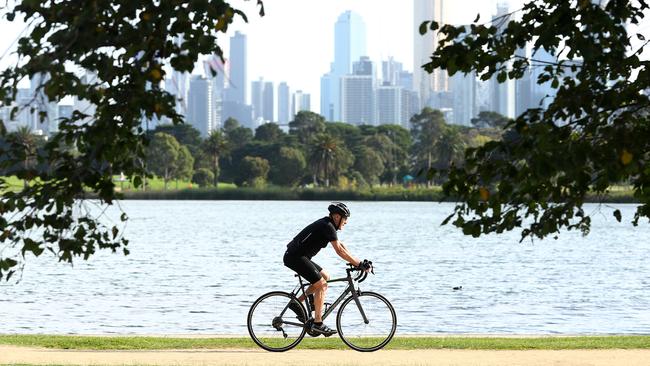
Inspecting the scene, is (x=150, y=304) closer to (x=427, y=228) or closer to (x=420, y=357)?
(x=420, y=357)

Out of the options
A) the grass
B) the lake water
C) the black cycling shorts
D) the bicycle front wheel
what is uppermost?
the black cycling shorts

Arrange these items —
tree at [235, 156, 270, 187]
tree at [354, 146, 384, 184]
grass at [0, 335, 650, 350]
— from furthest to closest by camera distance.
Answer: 1. tree at [354, 146, 384, 184]
2. tree at [235, 156, 270, 187]
3. grass at [0, 335, 650, 350]

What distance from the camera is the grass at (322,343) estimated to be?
1545cm

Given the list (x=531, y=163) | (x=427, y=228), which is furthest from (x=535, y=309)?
(x=427, y=228)

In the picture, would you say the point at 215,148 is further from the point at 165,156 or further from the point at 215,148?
the point at 165,156

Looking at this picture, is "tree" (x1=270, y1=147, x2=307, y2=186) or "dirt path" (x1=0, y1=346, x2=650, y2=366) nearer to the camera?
"dirt path" (x1=0, y1=346, x2=650, y2=366)

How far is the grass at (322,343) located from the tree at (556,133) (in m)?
6.08

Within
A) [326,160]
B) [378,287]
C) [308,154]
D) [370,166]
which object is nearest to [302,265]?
[378,287]

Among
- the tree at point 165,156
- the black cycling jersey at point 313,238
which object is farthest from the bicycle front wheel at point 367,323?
the tree at point 165,156

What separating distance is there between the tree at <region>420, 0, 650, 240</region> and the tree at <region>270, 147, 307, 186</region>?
478 feet

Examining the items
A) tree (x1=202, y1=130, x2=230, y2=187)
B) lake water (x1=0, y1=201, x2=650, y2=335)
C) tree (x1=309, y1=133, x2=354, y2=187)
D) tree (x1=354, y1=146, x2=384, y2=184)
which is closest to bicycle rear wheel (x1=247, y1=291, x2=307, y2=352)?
lake water (x1=0, y1=201, x2=650, y2=335)

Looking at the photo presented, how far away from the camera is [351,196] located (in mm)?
142000

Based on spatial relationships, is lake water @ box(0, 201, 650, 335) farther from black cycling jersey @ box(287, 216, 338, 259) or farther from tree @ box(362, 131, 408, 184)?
tree @ box(362, 131, 408, 184)

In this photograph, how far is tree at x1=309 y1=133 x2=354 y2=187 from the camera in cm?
15325
